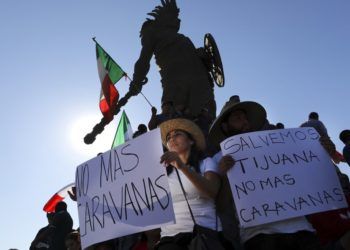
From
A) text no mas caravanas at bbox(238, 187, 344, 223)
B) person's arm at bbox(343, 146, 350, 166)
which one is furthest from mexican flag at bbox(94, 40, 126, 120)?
text no mas caravanas at bbox(238, 187, 344, 223)

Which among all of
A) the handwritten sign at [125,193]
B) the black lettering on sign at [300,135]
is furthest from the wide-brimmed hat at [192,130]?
the black lettering on sign at [300,135]

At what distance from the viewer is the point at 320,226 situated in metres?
3.39

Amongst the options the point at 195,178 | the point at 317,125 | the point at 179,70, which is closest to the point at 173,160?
the point at 195,178

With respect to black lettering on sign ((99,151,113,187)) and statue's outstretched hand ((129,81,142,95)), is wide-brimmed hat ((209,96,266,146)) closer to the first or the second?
black lettering on sign ((99,151,113,187))

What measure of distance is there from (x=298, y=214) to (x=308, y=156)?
52 centimetres

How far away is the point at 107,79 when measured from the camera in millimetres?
9055

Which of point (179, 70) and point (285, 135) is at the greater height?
point (179, 70)

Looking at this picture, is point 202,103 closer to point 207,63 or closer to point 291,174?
point 207,63

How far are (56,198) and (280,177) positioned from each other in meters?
5.08

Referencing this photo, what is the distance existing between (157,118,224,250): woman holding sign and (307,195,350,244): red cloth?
0.88 metres

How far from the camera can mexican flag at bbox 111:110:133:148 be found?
802 cm

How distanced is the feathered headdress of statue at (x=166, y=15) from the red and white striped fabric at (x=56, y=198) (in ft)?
14.6

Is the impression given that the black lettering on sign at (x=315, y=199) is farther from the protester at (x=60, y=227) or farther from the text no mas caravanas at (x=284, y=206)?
the protester at (x=60, y=227)

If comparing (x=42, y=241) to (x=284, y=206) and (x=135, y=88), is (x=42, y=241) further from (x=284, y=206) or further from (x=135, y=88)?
(x=284, y=206)
